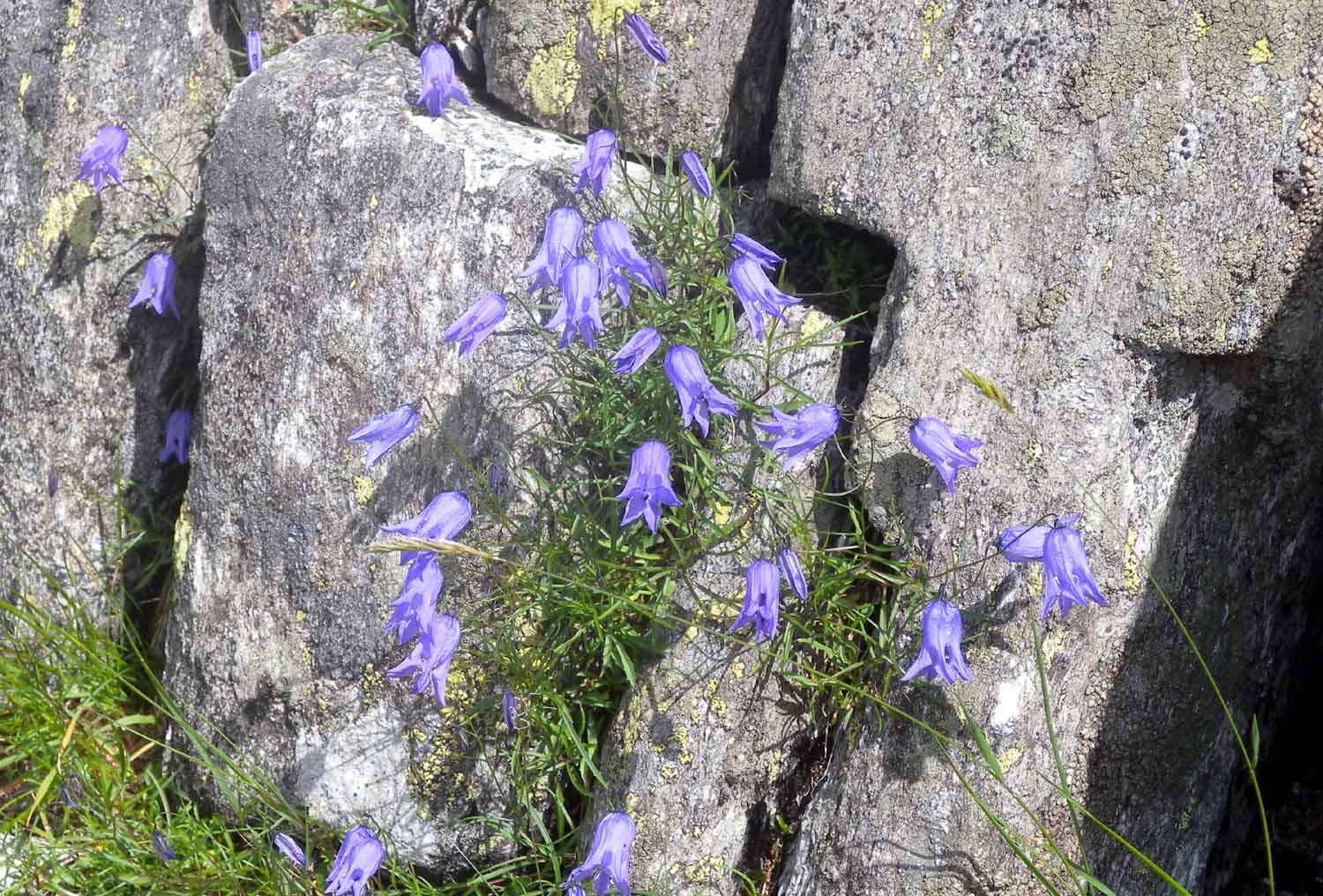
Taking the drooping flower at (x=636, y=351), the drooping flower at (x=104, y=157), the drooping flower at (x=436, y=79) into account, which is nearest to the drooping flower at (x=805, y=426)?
the drooping flower at (x=636, y=351)

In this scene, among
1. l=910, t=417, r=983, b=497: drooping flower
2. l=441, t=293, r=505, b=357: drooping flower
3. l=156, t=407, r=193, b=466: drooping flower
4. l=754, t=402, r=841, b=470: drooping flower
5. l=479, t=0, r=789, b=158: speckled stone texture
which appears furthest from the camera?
l=156, t=407, r=193, b=466: drooping flower

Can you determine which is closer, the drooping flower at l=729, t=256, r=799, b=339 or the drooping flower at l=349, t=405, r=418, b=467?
the drooping flower at l=729, t=256, r=799, b=339

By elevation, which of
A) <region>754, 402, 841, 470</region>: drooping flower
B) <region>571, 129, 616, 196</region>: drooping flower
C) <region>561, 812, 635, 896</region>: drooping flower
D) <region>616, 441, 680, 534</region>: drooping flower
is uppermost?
<region>571, 129, 616, 196</region>: drooping flower

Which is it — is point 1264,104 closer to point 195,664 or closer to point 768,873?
point 768,873

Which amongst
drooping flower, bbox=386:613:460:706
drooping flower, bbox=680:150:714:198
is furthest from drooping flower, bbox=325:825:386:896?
drooping flower, bbox=680:150:714:198

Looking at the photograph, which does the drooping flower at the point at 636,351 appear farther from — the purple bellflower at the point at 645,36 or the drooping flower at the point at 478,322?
the purple bellflower at the point at 645,36

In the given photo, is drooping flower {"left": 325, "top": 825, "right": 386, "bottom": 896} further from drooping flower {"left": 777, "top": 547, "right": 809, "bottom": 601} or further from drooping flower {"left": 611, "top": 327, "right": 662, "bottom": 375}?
drooping flower {"left": 611, "top": 327, "right": 662, "bottom": 375}

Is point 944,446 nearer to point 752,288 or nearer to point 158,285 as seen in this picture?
point 752,288
